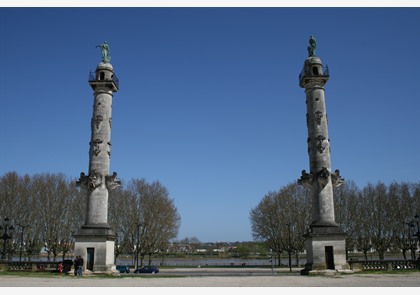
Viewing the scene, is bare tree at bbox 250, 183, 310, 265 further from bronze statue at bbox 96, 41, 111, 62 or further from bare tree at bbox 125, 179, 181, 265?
bronze statue at bbox 96, 41, 111, 62

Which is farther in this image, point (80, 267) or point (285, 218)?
point (285, 218)

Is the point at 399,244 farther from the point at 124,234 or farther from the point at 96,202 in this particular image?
the point at 96,202

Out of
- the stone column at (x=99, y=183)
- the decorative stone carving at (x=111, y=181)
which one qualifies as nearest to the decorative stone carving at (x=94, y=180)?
the stone column at (x=99, y=183)

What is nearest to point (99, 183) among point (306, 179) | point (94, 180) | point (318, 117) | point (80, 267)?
point (94, 180)

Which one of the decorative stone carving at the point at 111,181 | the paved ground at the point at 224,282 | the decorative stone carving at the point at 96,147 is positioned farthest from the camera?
the decorative stone carving at the point at 96,147

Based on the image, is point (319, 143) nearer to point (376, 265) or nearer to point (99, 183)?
point (376, 265)

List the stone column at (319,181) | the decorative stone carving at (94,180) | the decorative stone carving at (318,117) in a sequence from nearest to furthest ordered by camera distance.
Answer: the stone column at (319,181)
the decorative stone carving at (94,180)
the decorative stone carving at (318,117)

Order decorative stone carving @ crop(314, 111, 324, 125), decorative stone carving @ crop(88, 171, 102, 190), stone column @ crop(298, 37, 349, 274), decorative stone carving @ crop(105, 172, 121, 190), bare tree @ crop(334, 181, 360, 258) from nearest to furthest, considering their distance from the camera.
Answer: stone column @ crop(298, 37, 349, 274)
decorative stone carving @ crop(88, 171, 102, 190)
decorative stone carving @ crop(105, 172, 121, 190)
decorative stone carving @ crop(314, 111, 324, 125)
bare tree @ crop(334, 181, 360, 258)

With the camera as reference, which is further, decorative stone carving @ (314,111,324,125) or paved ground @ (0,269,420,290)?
decorative stone carving @ (314,111,324,125)

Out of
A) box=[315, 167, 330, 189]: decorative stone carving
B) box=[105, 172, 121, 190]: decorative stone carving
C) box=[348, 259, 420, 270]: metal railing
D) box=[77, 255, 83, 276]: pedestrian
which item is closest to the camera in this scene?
box=[77, 255, 83, 276]: pedestrian

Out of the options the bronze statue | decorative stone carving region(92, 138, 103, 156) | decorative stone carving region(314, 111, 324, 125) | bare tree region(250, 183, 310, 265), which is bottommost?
bare tree region(250, 183, 310, 265)

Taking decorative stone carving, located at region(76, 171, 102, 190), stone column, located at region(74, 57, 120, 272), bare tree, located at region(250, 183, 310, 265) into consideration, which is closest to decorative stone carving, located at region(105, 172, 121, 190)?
stone column, located at region(74, 57, 120, 272)

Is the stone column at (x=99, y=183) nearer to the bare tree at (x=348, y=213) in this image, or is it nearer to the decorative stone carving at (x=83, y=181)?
the decorative stone carving at (x=83, y=181)

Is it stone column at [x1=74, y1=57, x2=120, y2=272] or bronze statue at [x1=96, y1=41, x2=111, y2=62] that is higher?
bronze statue at [x1=96, y1=41, x2=111, y2=62]
